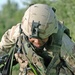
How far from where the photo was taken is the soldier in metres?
4.93

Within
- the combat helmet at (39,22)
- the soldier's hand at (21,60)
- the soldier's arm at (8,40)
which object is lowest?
the soldier's hand at (21,60)

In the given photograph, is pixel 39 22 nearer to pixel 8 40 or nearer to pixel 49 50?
pixel 49 50

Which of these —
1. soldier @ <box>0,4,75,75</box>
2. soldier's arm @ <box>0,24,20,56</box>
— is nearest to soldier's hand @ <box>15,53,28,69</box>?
soldier @ <box>0,4,75,75</box>

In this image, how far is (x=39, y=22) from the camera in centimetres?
488

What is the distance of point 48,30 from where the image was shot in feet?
16.3

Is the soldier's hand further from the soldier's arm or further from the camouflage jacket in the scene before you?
the soldier's arm

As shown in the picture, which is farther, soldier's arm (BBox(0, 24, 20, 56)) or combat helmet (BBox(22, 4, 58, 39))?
soldier's arm (BBox(0, 24, 20, 56))

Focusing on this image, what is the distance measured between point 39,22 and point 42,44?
276 millimetres

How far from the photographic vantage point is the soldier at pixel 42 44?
4934 millimetres

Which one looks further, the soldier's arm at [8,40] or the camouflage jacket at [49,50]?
the soldier's arm at [8,40]

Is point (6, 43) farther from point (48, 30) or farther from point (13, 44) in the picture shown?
point (48, 30)

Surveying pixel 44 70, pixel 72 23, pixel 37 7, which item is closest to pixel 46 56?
pixel 44 70

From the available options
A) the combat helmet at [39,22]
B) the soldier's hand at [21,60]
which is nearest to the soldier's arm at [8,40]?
the soldier's hand at [21,60]

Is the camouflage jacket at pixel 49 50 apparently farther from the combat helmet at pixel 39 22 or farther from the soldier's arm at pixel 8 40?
the combat helmet at pixel 39 22
